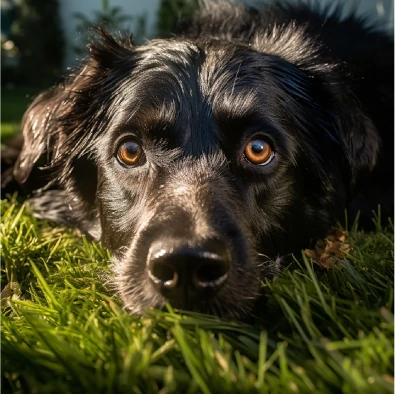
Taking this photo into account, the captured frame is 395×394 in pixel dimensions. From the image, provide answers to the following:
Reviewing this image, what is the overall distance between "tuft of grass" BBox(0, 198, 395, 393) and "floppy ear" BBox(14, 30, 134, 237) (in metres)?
0.99

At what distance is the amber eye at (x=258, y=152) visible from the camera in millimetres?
2391

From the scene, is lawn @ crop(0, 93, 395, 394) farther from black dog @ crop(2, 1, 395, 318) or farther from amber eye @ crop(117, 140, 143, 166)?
amber eye @ crop(117, 140, 143, 166)

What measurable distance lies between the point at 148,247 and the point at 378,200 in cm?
196

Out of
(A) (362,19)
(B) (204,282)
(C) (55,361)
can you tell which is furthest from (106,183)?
(A) (362,19)

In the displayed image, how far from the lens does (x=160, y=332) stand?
1572mm

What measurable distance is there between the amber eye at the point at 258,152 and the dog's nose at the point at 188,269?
71cm

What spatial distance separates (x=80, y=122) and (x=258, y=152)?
103cm

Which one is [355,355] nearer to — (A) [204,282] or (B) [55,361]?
(A) [204,282]

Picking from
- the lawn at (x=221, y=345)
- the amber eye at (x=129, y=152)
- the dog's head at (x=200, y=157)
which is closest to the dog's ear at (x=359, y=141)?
the dog's head at (x=200, y=157)

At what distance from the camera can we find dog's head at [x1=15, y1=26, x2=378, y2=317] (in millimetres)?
1821

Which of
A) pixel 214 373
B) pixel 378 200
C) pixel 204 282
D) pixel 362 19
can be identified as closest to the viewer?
pixel 214 373

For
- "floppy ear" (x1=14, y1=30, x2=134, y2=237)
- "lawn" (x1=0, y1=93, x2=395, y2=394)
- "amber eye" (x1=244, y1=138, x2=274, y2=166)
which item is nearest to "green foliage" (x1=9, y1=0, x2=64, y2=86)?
"floppy ear" (x1=14, y1=30, x2=134, y2=237)

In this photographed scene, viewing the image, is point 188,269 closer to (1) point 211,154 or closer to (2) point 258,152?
(1) point 211,154

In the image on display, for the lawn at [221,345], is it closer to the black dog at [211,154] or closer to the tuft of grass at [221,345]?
the tuft of grass at [221,345]
